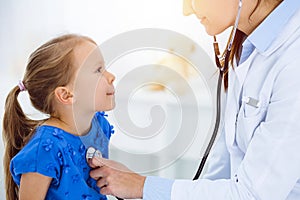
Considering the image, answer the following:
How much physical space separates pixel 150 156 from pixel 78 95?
25 cm

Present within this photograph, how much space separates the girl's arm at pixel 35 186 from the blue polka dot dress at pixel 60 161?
14mm

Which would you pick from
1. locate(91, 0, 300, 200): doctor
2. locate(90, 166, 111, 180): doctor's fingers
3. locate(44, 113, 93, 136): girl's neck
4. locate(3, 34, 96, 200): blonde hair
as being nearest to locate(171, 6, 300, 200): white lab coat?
locate(91, 0, 300, 200): doctor

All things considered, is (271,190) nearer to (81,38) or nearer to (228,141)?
(228,141)

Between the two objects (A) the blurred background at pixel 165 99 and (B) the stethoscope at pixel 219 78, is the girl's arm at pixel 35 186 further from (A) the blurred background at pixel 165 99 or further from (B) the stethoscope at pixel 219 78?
(B) the stethoscope at pixel 219 78

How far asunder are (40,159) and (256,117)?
509mm

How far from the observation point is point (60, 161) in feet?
3.51

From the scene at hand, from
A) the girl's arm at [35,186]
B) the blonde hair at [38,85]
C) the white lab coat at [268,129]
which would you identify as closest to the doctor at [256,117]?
the white lab coat at [268,129]

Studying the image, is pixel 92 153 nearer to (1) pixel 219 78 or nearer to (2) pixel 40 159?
(2) pixel 40 159

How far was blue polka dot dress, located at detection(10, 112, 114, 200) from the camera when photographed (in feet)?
3.47

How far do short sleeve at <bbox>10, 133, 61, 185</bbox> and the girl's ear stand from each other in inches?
4.2

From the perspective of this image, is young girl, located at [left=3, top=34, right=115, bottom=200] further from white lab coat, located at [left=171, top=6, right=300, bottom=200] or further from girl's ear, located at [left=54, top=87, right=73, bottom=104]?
white lab coat, located at [left=171, top=6, right=300, bottom=200]

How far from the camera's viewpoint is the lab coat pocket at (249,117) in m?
0.95

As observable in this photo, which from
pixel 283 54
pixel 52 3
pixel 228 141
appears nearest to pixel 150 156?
pixel 228 141

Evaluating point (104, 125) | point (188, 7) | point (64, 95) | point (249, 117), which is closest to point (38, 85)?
point (64, 95)
